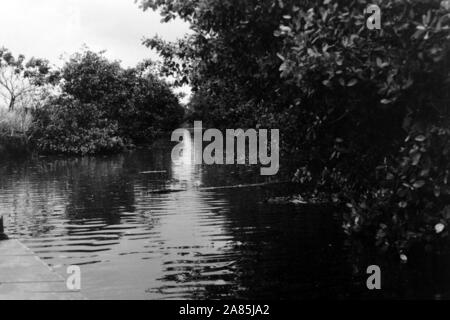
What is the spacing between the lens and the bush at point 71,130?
40.3 m

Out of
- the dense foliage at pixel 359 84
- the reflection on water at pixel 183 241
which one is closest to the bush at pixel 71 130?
the reflection on water at pixel 183 241

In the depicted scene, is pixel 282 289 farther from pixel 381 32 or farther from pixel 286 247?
pixel 381 32

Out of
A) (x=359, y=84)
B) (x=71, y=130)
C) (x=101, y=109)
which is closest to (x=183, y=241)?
(x=359, y=84)

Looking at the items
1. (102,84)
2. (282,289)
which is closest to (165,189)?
(282,289)

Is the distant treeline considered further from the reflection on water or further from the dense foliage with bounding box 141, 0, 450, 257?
the dense foliage with bounding box 141, 0, 450, 257

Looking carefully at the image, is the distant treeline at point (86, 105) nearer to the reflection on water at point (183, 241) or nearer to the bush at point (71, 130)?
the bush at point (71, 130)

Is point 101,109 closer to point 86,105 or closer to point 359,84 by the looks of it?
point 86,105

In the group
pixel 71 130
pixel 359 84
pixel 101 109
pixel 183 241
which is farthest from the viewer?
pixel 101 109

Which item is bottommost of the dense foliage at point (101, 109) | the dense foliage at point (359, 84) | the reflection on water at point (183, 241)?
the reflection on water at point (183, 241)

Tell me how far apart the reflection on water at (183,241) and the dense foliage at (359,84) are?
121cm

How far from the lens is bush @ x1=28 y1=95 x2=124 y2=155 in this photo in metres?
40.3

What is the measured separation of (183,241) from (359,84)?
5402mm

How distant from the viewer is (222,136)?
169 ft

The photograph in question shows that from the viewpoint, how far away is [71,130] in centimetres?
4166
